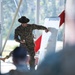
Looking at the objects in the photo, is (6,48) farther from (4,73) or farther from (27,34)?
(4,73)

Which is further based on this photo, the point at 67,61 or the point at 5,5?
the point at 5,5

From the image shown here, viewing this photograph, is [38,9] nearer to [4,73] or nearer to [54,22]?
[54,22]

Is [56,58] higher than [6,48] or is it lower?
higher

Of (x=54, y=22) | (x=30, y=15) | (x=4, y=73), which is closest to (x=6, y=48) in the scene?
(x=30, y=15)

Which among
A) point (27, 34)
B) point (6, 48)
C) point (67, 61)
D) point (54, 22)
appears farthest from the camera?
point (6, 48)

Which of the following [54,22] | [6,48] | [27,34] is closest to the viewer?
[27,34]

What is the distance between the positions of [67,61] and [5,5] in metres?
5.63

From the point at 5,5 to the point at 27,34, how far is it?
234cm

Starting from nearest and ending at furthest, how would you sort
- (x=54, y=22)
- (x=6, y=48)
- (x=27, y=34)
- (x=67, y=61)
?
(x=67, y=61), (x=27, y=34), (x=54, y=22), (x=6, y=48)

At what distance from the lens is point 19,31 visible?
3963mm

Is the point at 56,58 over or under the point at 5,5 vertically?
over

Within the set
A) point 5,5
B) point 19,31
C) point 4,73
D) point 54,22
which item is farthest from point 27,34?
point 4,73

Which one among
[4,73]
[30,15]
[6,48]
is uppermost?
[4,73]

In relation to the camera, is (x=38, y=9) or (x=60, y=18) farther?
(x=38, y=9)
